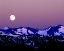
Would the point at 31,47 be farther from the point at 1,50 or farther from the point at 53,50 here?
the point at 1,50

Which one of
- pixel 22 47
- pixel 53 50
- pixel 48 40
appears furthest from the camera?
pixel 48 40

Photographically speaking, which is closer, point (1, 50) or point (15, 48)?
point (1, 50)

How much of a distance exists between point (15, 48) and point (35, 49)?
2712 millimetres

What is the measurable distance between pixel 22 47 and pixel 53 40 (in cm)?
612

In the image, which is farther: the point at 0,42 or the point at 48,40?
the point at 48,40

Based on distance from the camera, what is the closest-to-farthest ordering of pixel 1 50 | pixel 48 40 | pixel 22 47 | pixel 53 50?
pixel 1 50
pixel 53 50
pixel 22 47
pixel 48 40

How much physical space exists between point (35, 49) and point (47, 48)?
2037 millimetres

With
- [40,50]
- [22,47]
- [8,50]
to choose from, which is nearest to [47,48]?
[40,50]

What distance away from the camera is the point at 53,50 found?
85.5 feet

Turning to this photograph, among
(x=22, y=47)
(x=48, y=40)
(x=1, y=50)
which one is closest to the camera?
(x=1, y=50)

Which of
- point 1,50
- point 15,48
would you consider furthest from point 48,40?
point 1,50

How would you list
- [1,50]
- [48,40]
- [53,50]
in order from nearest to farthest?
[1,50], [53,50], [48,40]

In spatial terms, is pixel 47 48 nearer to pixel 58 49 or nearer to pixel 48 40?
pixel 58 49

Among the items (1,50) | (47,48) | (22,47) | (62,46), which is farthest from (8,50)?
(62,46)
